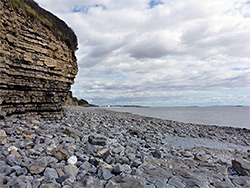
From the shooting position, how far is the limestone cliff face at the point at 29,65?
7844 millimetres

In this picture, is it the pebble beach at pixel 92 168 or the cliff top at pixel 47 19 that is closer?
the pebble beach at pixel 92 168

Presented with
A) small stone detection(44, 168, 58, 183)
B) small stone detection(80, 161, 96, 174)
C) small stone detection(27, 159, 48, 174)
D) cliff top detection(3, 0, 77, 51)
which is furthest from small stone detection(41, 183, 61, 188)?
cliff top detection(3, 0, 77, 51)

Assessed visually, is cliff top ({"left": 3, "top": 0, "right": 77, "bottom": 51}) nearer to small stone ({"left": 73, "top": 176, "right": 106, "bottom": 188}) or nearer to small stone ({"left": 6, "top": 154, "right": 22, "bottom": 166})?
small stone ({"left": 6, "top": 154, "right": 22, "bottom": 166})

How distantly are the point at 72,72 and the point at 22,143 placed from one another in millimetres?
7705

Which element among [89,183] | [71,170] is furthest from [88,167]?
[89,183]

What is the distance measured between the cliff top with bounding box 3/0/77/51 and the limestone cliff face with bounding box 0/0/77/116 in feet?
0.36

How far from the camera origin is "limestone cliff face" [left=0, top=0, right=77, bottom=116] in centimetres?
784

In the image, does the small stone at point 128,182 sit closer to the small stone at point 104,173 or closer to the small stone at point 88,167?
the small stone at point 104,173

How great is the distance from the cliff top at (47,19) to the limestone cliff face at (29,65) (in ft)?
0.36

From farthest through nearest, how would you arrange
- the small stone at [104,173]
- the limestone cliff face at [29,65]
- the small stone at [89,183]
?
the limestone cliff face at [29,65] < the small stone at [104,173] < the small stone at [89,183]

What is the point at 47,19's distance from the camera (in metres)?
10.8

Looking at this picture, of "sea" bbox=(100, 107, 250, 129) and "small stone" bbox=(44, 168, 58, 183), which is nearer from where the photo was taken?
"small stone" bbox=(44, 168, 58, 183)

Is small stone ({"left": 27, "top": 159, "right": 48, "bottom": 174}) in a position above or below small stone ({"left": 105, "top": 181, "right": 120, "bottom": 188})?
above

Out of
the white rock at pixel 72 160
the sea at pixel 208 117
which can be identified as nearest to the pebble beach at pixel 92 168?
the white rock at pixel 72 160
